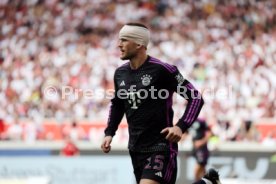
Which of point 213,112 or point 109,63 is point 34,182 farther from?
point 109,63

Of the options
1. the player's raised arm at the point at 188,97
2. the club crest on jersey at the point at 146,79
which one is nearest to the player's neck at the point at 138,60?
the club crest on jersey at the point at 146,79

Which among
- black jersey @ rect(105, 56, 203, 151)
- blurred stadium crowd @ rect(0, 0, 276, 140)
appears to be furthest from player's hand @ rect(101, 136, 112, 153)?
blurred stadium crowd @ rect(0, 0, 276, 140)

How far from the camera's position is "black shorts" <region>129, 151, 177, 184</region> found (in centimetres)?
697

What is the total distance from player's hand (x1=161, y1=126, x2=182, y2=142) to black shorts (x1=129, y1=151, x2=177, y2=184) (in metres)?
0.36

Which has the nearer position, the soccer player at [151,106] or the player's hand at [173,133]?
the player's hand at [173,133]

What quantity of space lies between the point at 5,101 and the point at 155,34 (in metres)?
4.87

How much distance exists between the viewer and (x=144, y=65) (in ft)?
23.6

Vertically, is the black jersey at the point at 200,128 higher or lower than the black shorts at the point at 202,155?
higher

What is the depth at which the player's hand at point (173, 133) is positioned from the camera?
6684 mm

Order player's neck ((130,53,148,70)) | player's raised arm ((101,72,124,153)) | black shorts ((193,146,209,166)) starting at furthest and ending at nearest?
black shorts ((193,146,209,166))
player's raised arm ((101,72,124,153))
player's neck ((130,53,148,70))

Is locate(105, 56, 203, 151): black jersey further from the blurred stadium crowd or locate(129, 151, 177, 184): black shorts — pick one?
the blurred stadium crowd

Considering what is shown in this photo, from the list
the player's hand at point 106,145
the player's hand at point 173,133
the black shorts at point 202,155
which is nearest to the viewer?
the player's hand at point 173,133

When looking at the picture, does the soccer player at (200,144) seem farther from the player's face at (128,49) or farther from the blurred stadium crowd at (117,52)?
the player's face at (128,49)

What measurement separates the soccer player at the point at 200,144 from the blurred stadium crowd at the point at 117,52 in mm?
3337
